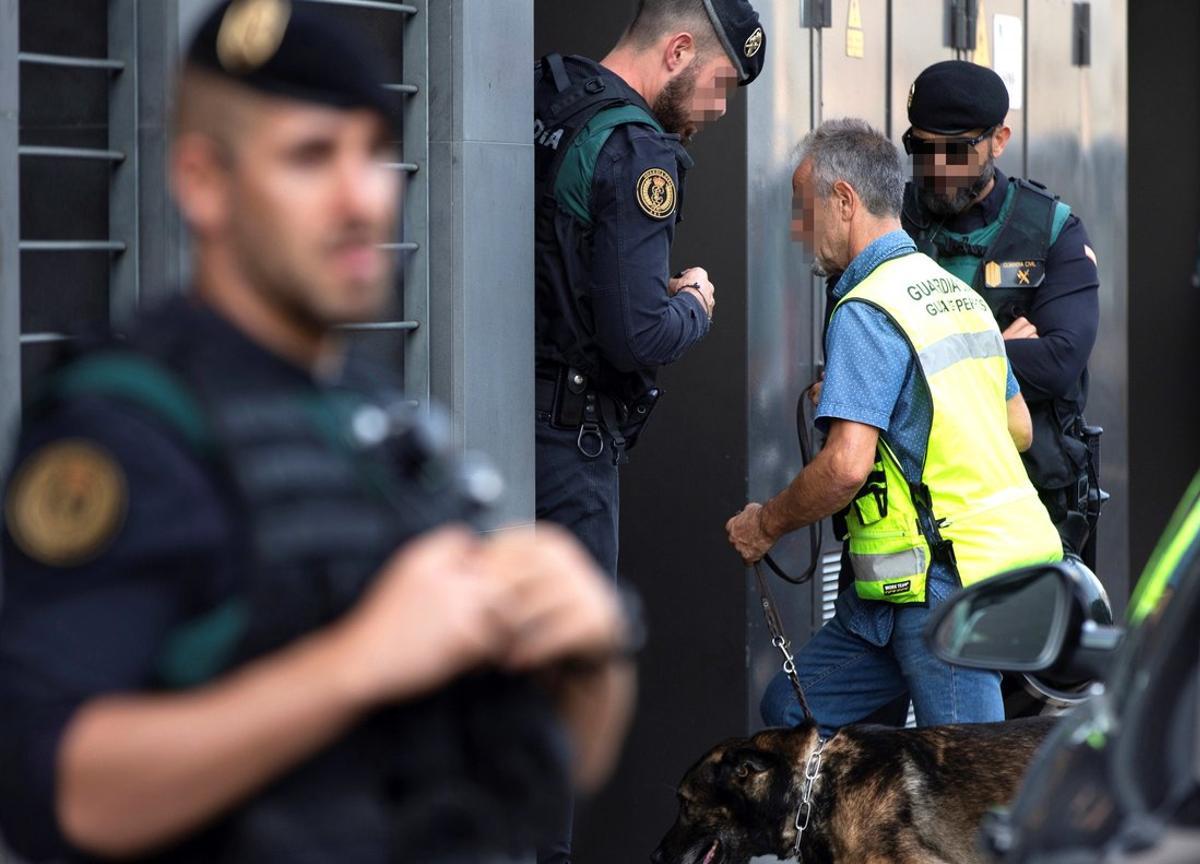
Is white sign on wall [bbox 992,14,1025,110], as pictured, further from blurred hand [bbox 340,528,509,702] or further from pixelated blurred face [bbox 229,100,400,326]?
blurred hand [bbox 340,528,509,702]

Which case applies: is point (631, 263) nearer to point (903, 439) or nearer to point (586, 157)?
point (586, 157)

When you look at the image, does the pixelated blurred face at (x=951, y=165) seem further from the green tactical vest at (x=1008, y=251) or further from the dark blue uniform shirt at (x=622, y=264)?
the dark blue uniform shirt at (x=622, y=264)

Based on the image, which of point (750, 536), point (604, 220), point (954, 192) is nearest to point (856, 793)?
point (750, 536)

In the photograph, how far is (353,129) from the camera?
5.08ft

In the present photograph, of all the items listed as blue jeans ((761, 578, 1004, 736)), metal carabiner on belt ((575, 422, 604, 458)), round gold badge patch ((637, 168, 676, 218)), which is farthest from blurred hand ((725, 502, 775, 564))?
round gold badge patch ((637, 168, 676, 218))

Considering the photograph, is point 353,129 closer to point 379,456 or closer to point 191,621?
point 379,456

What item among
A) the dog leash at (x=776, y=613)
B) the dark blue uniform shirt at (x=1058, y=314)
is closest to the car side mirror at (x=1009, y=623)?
the dog leash at (x=776, y=613)

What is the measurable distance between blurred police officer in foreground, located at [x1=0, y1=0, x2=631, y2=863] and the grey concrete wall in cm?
279

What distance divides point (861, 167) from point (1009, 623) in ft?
7.13

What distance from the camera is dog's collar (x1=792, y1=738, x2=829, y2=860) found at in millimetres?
4188

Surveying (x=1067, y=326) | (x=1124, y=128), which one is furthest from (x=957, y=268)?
(x=1124, y=128)

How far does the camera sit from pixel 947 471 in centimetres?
422

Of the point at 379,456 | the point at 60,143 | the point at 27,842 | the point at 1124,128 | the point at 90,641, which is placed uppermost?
the point at 1124,128

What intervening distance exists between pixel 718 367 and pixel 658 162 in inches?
58.5
